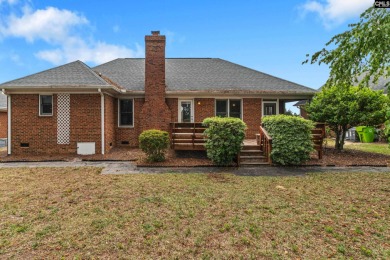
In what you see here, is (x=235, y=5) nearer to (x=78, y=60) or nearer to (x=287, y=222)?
(x=78, y=60)

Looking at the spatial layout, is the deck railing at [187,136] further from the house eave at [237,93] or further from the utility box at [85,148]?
the utility box at [85,148]

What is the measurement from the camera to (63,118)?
1102 centimetres

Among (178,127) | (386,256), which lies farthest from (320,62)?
(178,127)

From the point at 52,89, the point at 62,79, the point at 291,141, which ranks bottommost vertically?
the point at 291,141

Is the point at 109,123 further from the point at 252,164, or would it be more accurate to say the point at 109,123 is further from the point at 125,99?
the point at 252,164

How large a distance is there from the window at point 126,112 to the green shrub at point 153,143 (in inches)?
174

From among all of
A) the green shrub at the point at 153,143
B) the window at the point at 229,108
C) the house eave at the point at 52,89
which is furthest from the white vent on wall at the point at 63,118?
the window at the point at 229,108

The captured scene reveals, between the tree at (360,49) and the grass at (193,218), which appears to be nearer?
the grass at (193,218)

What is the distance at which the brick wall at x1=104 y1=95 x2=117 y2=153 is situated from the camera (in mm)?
11266

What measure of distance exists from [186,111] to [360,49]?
9.27 metres

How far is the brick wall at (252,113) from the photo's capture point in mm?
13453

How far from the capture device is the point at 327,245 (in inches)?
126

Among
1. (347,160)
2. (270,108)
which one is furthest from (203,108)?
(347,160)

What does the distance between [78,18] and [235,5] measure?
9.61m
